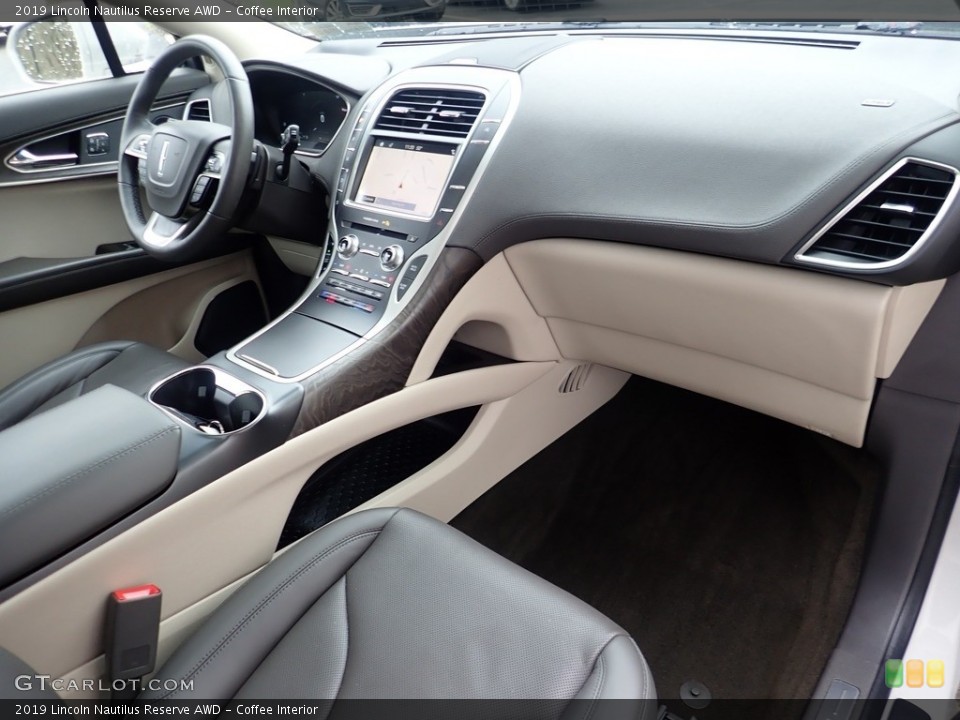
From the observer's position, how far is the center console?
49.8 inches

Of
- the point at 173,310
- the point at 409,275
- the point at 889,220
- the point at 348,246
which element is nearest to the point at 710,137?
the point at 889,220

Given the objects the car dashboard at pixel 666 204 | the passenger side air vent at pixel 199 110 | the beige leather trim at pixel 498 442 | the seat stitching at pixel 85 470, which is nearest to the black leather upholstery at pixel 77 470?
the seat stitching at pixel 85 470

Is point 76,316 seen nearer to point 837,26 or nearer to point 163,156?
point 163,156

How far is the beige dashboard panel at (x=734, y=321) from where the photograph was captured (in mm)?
1003

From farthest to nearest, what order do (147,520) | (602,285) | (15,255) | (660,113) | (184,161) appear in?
(15,255) < (184,161) < (602,285) < (660,113) < (147,520)

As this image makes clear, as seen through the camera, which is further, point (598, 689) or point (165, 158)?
point (165, 158)

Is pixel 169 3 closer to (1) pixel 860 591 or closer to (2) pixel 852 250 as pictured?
(2) pixel 852 250

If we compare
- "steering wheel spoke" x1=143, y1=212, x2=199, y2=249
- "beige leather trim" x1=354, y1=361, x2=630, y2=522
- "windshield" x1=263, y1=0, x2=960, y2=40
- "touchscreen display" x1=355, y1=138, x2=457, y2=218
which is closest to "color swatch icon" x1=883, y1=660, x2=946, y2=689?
"beige leather trim" x1=354, y1=361, x2=630, y2=522

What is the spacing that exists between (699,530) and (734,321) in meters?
0.60

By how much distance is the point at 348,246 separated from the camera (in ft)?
4.63

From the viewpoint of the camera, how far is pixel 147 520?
949 millimetres

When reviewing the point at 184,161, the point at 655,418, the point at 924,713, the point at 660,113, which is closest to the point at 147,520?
the point at 184,161

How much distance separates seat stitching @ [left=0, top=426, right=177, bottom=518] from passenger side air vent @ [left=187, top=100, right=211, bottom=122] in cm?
108

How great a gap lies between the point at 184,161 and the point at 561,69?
0.70 metres
